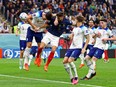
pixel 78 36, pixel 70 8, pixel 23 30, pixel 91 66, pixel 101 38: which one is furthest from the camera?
pixel 70 8

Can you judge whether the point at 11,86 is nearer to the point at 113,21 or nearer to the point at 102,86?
the point at 102,86

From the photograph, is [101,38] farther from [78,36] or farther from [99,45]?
[78,36]

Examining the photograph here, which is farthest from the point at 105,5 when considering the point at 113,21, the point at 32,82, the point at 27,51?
the point at 32,82

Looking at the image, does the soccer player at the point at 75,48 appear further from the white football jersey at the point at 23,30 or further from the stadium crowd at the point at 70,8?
the stadium crowd at the point at 70,8

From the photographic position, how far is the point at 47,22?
22.1 metres

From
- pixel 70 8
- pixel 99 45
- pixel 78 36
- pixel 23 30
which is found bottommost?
pixel 70 8

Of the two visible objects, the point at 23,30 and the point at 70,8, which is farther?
the point at 70,8

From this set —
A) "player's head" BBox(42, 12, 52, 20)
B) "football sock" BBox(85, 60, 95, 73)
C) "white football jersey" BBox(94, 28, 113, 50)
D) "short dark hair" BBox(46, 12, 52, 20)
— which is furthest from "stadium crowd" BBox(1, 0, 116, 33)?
"football sock" BBox(85, 60, 95, 73)

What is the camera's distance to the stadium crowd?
40.2m

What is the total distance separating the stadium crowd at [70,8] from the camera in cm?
4025

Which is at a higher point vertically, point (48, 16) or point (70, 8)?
point (48, 16)

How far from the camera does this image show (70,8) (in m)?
43.8

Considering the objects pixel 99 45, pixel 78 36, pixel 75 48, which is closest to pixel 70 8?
pixel 99 45

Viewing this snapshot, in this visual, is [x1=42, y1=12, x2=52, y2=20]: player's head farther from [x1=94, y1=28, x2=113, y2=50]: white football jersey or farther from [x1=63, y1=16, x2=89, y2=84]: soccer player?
[x1=63, y1=16, x2=89, y2=84]: soccer player
